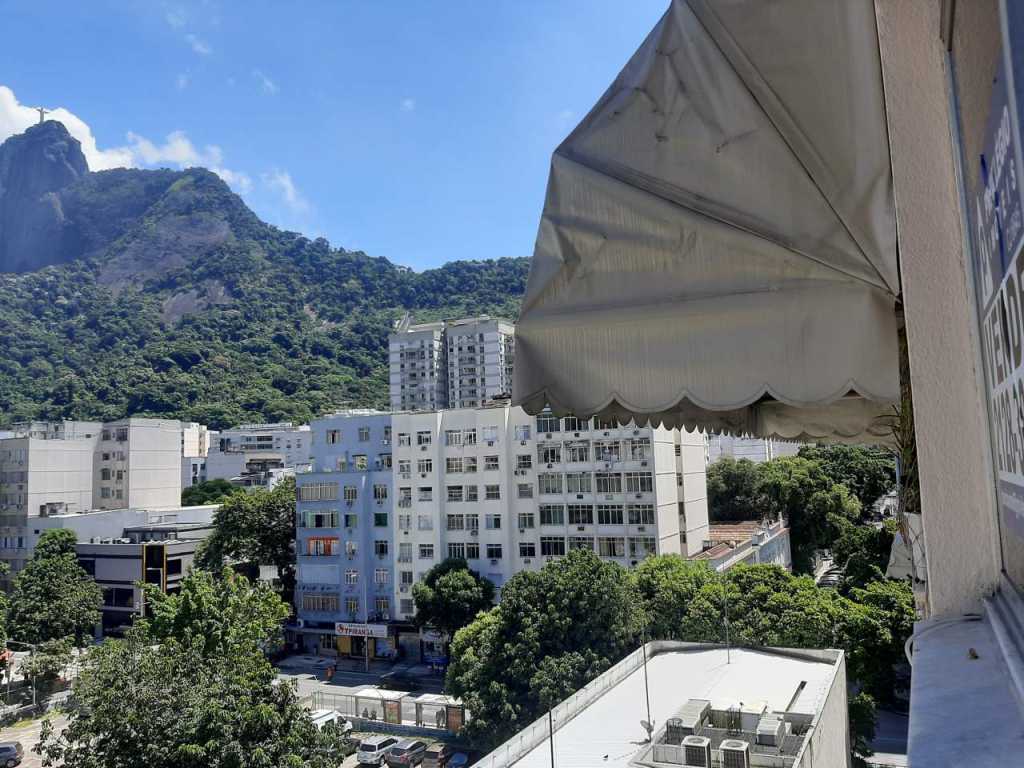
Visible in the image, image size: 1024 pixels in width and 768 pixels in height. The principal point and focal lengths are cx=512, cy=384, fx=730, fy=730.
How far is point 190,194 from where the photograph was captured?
192 m

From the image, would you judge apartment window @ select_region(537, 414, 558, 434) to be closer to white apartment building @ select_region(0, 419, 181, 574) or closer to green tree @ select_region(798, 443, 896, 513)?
green tree @ select_region(798, 443, 896, 513)

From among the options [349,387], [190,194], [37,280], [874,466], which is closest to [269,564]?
[874,466]

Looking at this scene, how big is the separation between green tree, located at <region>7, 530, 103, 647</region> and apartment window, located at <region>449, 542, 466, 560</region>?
1621cm

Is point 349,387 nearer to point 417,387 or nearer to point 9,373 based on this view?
point 417,387

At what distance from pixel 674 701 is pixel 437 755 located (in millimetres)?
10916

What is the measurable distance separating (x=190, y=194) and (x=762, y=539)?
193499 mm

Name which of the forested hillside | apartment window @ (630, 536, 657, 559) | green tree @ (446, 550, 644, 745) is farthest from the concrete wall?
the forested hillside

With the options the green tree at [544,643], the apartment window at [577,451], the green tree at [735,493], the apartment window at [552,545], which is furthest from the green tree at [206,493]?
the green tree at [544,643]

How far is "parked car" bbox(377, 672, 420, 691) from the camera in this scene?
98.1 ft

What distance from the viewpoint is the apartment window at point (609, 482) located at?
98.0 ft

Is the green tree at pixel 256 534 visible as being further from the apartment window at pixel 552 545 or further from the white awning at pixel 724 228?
the white awning at pixel 724 228

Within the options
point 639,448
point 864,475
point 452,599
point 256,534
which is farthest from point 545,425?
point 864,475

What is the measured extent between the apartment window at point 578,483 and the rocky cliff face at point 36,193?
18374cm

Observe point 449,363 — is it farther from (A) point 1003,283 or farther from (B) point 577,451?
(A) point 1003,283
